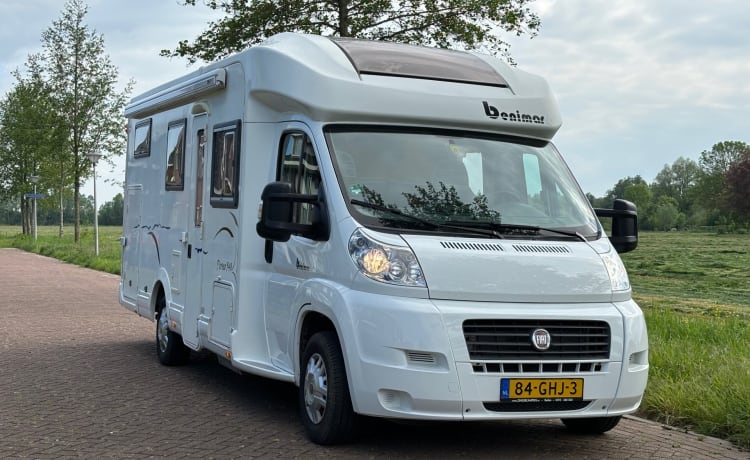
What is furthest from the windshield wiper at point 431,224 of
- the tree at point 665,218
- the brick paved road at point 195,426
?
the tree at point 665,218

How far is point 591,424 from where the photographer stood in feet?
21.2

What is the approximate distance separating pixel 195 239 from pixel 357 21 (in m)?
10.4

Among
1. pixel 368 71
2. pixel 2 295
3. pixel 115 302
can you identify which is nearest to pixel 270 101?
pixel 368 71

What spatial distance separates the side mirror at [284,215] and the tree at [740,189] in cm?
4022

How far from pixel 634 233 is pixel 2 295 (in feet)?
45.8

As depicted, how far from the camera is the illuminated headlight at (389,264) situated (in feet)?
18.1

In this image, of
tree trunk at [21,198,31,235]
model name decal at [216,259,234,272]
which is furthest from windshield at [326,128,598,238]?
tree trunk at [21,198,31,235]

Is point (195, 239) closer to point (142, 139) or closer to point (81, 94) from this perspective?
point (142, 139)

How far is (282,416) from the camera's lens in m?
7.04

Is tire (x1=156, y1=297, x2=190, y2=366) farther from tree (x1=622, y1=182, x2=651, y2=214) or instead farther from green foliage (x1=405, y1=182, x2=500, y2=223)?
tree (x1=622, y1=182, x2=651, y2=214)

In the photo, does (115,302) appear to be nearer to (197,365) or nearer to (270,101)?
(197,365)

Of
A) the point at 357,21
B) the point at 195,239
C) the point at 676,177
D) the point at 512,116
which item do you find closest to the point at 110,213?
the point at 676,177

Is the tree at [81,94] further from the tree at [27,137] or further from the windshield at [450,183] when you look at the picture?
the windshield at [450,183]

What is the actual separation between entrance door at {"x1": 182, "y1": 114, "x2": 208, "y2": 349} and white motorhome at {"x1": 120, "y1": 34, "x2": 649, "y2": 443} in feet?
0.43
